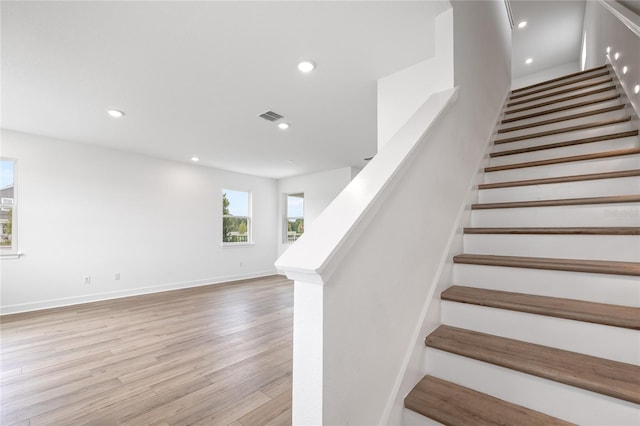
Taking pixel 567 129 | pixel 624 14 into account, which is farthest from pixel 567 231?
pixel 624 14

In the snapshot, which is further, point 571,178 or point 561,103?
point 561,103

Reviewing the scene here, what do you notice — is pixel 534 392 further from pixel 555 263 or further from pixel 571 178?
pixel 571 178

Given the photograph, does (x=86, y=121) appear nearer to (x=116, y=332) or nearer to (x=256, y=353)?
(x=116, y=332)

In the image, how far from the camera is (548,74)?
5613mm

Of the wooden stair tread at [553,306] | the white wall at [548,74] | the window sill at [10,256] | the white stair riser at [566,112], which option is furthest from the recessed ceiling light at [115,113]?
the white wall at [548,74]

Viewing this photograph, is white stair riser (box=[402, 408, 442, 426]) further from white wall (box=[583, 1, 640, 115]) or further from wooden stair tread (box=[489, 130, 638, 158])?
white wall (box=[583, 1, 640, 115])

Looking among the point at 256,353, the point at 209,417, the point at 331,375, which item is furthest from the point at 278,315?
the point at 331,375

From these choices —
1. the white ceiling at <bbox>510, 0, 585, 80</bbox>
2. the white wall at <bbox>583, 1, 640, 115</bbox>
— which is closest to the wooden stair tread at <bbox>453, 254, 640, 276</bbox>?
the white wall at <bbox>583, 1, 640, 115</bbox>

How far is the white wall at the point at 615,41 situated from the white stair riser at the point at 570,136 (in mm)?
152

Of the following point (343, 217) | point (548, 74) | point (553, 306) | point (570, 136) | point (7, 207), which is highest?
point (548, 74)

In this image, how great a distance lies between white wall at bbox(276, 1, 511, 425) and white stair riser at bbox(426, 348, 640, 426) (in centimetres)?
14

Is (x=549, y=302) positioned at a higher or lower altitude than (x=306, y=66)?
lower

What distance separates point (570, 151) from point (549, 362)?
1750 mm

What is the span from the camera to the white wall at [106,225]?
404 centimetres
